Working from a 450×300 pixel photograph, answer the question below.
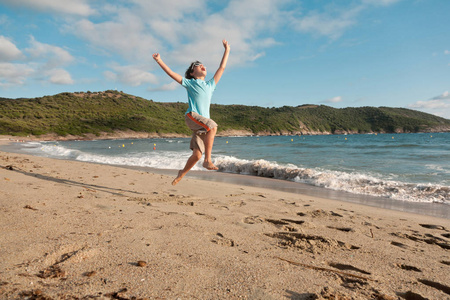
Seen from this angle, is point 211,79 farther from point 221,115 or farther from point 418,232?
point 221,115

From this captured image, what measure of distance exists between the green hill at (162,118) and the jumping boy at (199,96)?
6985 centimetres

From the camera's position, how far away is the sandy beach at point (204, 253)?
182cm

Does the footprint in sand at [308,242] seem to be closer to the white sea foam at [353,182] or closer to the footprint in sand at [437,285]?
the footprint in sand at [437,285]

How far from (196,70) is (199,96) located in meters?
0.45

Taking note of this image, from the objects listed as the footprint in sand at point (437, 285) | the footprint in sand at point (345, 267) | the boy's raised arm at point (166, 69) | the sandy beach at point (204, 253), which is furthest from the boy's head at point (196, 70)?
the footprint in sand at point (437, 285)

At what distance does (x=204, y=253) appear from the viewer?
7.94 ft

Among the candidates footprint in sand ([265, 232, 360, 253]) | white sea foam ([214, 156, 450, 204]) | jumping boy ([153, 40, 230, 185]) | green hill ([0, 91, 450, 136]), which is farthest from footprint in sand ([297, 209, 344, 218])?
green hill ([0, 91, 450, 136])

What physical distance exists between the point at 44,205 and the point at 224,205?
106 inches

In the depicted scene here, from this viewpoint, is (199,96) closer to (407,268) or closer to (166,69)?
(166,69)

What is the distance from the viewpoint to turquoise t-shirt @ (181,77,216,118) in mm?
4020

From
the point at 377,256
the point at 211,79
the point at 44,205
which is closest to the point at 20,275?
the point at 44,205

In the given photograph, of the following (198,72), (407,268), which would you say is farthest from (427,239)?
(198,72)

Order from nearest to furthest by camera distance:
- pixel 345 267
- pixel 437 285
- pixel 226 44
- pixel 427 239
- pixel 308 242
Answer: pixel 437 285
pixel 345 267
pixel 308 242
pixel 427 239
pixel 226 44

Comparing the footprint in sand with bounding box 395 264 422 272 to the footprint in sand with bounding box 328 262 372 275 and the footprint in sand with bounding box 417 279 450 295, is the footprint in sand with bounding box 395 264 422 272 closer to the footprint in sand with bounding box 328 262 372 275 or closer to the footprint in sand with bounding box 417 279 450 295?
the footprint in sand with bounding box 417 279 450 295
